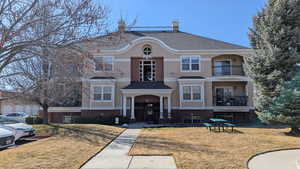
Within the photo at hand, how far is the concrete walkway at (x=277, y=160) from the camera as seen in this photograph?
20.0ft

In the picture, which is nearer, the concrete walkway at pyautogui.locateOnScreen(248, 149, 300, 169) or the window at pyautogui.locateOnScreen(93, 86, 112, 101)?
the concrete walkway at pyautogui.locateOnScreen(248, 149, 300, 169)

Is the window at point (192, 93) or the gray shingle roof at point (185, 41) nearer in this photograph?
the window at point (192, 93)

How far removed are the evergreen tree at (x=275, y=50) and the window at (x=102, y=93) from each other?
14415 millimetres

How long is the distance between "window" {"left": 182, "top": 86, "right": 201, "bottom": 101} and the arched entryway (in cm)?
312

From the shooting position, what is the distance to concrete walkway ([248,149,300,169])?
6.09m

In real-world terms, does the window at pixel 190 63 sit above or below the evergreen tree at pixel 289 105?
above

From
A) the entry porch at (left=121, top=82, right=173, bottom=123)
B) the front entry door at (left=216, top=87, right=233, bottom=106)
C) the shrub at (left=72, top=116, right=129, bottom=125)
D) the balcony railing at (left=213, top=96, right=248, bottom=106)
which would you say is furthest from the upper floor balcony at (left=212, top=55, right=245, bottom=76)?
the shrub at (left=72, top=116, right=129, bottom=125)

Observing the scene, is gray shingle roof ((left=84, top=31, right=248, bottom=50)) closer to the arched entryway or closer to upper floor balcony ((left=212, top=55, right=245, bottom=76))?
upper floor balcony ((left=212, top=55, right=245, bottom=76))

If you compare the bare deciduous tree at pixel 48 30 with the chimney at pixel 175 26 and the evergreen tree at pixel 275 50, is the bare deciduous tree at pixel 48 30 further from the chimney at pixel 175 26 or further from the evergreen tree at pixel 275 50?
the chimney at pixel 175 26

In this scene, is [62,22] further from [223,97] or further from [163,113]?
[223,97]

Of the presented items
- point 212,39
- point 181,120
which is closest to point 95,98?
point 181,120

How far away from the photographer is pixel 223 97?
72.7 feet

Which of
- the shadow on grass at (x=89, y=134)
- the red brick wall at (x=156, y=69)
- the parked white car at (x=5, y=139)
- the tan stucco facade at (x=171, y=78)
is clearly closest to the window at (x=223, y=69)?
the tan stucco facade at (x=171, y=78)

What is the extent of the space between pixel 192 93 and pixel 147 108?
533cm
